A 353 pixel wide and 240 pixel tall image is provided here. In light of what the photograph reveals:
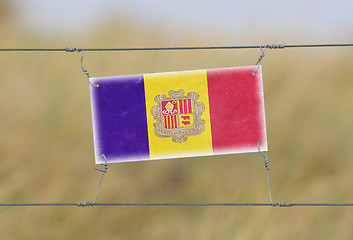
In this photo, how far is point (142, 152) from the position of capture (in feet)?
7.72

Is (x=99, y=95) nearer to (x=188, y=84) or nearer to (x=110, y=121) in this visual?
(x=110, y=121)

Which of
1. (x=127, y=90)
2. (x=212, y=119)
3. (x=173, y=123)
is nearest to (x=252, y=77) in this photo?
(x=212, y=119)

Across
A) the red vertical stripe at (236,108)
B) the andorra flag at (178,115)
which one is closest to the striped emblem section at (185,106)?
the andorra flag at (178,115)

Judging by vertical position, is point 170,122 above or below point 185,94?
below

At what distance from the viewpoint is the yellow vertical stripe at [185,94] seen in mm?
2322

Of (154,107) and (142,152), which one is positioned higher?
(154,107)

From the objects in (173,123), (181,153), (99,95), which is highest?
(99,95)

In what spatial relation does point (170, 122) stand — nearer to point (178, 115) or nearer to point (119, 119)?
point (178, 115)

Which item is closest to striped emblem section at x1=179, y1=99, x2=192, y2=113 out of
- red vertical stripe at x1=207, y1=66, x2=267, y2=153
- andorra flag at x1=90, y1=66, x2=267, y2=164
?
andorra flag at x1=90, y1=66, x2=267, y2=164

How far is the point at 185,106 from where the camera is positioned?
2334 millimetres

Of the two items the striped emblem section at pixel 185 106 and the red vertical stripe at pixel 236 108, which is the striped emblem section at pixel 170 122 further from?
the red vertical stripe at pixel 236 108

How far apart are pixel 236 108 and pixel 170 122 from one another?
15.1 inches

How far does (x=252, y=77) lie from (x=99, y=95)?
874 mm

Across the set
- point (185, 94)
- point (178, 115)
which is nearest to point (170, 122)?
point (178, 115)
